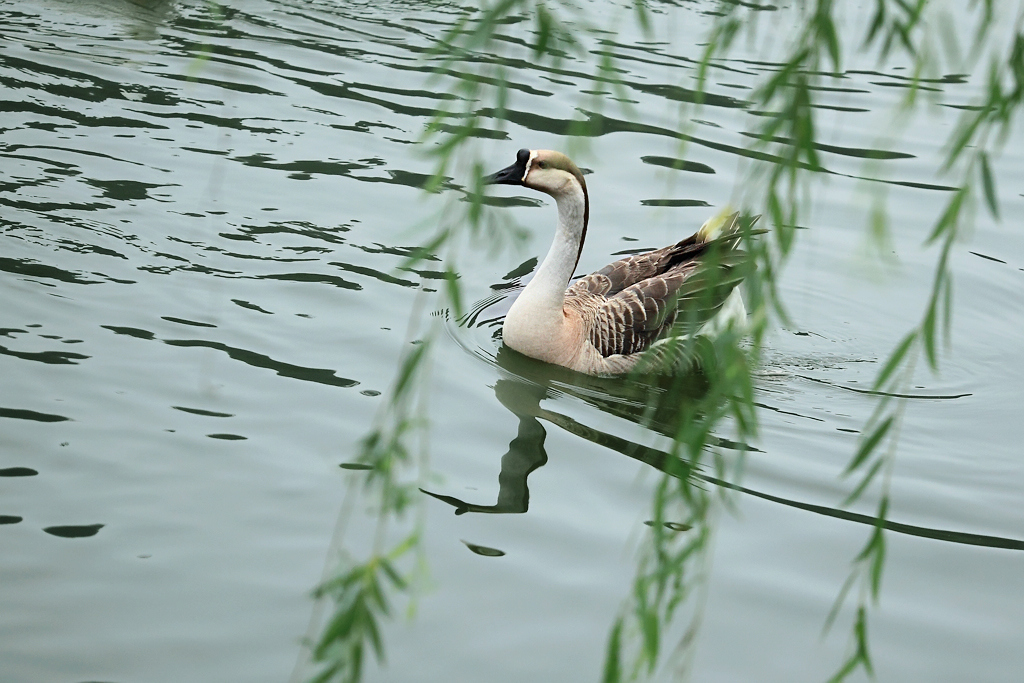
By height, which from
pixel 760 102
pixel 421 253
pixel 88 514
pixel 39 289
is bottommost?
pixel 88 514

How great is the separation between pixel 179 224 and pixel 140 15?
4418 millimetres

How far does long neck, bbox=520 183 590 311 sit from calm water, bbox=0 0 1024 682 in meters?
0.45

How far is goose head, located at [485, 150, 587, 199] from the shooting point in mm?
6242

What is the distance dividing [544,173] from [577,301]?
33.5 inches

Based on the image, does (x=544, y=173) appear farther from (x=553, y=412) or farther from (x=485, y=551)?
(x=485, y=551)

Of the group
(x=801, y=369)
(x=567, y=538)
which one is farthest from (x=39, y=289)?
(x=801, y=369)

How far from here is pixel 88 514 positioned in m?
4.21

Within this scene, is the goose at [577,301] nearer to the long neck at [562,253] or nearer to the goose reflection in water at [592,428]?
the long neck at [562,253]

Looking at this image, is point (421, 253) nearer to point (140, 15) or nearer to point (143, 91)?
point (143, 91)

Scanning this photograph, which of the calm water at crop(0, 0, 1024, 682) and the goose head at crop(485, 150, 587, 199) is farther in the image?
the goose head at crop(485, 150, 587, 199)

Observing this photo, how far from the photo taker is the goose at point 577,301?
6273 millimetres

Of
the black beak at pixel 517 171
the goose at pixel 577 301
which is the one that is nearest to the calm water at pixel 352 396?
the goose at pixel 577 301

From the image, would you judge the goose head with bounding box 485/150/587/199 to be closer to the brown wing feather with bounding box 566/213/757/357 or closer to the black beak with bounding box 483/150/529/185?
the black beak with bounding box 483/150/529/185

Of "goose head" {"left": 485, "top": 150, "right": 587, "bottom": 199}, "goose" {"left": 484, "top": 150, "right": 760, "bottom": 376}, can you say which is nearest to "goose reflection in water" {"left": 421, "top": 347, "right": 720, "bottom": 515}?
"goose" {"left": 484, "top": 150, "right": 760, "bottom": 376}
